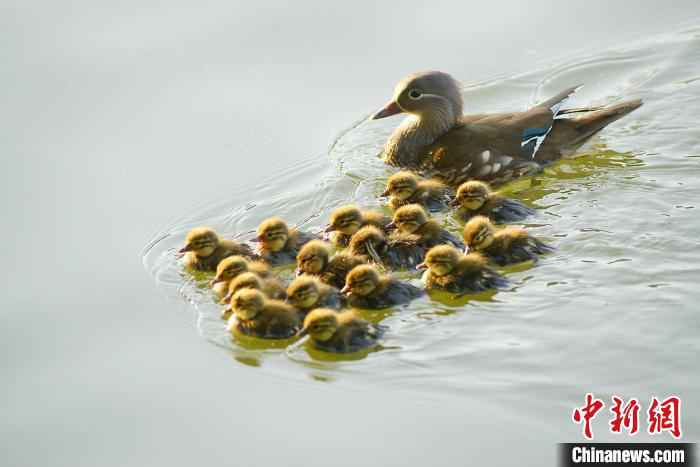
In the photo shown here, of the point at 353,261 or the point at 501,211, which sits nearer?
the point at 353,261

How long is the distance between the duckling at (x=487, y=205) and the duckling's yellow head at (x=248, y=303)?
4.58ft

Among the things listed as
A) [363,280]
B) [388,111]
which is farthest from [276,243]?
[388,111]

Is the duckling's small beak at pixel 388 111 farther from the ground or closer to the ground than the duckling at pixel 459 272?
farther from the ground

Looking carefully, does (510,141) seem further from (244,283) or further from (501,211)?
(244,283)

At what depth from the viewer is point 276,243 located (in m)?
5.50

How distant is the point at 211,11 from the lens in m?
7.62

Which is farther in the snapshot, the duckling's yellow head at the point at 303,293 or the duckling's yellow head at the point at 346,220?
the duckling's yellow head at the point at 346,220

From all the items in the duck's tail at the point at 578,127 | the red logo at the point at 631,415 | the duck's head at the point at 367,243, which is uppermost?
the duck's tail at the point at 578,127

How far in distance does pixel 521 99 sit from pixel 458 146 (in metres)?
1.07

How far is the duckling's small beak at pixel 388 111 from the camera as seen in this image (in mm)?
→ 6621

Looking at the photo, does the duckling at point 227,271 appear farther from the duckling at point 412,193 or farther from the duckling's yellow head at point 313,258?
the duckling at point 412,193

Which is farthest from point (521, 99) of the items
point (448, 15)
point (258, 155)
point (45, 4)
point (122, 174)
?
point (45, 4)

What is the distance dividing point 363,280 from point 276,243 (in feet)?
2.05

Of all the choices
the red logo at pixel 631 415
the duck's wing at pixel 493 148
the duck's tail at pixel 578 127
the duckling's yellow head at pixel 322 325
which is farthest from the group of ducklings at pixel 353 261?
the red logo at pixel 631 415
